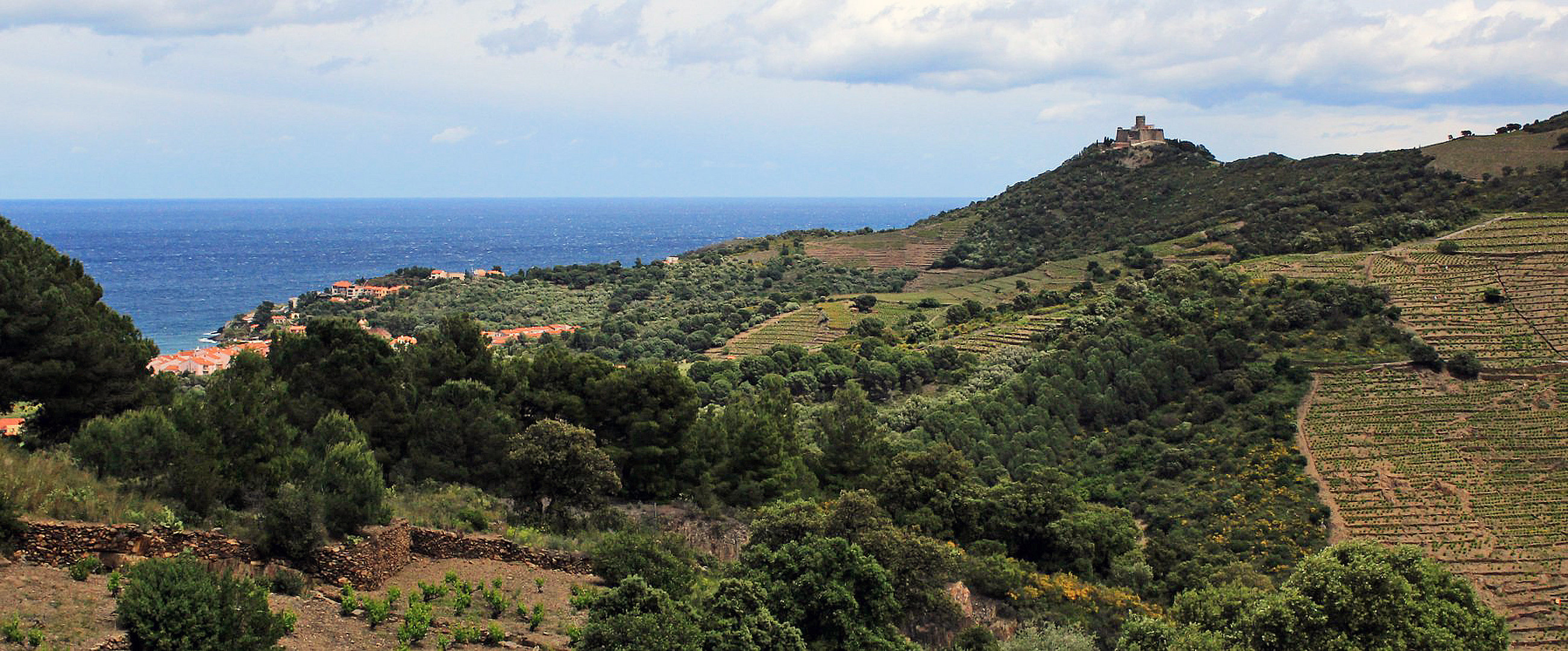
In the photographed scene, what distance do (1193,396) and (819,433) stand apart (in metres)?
14.7

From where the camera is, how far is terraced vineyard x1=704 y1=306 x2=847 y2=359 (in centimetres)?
5281

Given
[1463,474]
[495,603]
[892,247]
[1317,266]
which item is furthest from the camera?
[892,247]

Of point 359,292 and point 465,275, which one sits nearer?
point 359,292

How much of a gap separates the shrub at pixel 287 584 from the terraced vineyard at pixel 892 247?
72099 millimetres

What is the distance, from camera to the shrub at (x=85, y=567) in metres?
11.2

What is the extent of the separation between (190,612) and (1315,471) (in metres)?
30.1

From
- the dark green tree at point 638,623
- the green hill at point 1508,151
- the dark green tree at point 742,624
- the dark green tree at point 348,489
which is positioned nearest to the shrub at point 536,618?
the dark green tree at point 638,623

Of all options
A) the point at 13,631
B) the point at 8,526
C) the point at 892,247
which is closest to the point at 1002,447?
the point at 8,526

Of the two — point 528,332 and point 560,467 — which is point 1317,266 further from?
point 528,332

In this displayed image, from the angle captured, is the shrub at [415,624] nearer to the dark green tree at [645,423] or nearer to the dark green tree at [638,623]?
the dark green tree at [638,623]

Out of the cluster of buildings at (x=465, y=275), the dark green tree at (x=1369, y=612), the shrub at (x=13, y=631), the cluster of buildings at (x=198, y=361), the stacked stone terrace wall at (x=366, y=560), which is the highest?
the shrub at (x=13, y=631)

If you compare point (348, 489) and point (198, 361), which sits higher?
point (348, 489)

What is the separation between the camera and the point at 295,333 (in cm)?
2186

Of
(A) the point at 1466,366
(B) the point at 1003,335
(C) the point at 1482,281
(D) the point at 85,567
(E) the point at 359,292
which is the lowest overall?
(B) the point at 1003,335
